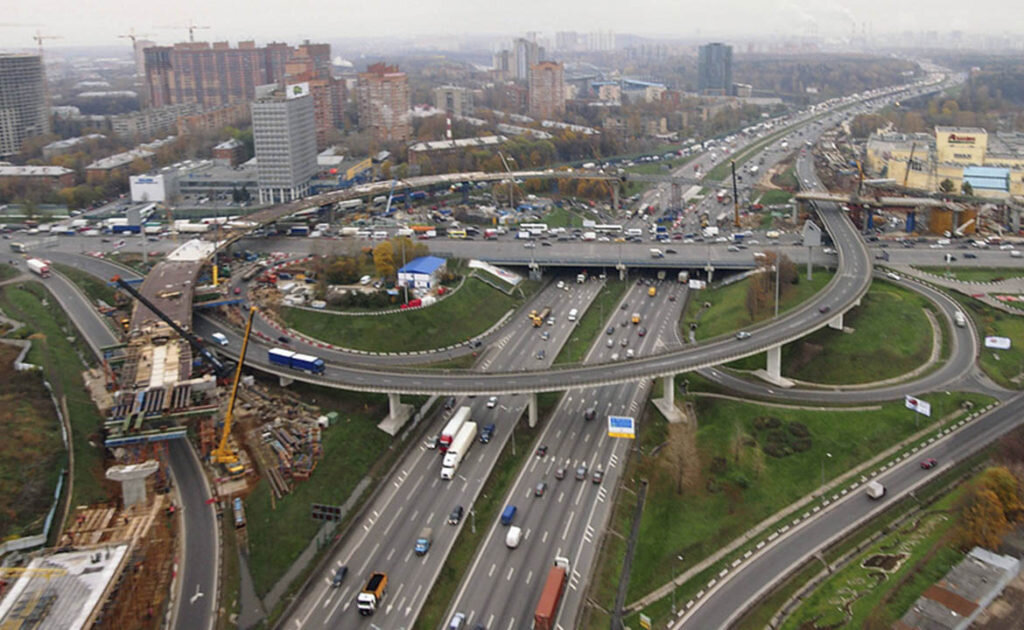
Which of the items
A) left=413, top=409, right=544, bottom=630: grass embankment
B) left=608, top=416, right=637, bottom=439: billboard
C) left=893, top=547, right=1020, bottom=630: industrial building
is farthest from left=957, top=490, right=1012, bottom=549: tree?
left=413, top=409, right=544, bottom=630: grass embankment

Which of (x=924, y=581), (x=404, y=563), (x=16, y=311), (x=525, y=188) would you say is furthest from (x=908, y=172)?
(x=16, y=311)

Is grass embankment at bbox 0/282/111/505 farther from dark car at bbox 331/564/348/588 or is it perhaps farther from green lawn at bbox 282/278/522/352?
green lawn at bbox 282/278/522/352

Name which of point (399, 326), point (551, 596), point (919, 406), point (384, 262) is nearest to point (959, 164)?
point (919, 406)

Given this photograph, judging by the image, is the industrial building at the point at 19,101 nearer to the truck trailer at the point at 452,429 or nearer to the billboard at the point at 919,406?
the truck trailer at the point at 452,429

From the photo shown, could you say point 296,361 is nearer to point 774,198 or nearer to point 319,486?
point 319,486

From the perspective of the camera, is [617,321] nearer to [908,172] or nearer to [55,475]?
[55,475]

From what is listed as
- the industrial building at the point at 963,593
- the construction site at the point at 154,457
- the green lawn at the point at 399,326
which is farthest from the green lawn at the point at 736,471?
the green lawn at the point at 399,326

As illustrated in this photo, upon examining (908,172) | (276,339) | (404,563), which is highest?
(908,172)
